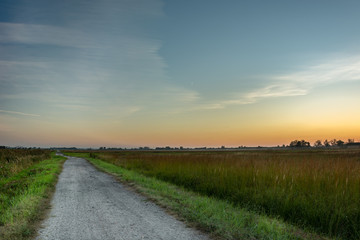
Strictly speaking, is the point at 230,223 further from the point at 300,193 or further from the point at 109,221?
the point at 300,193

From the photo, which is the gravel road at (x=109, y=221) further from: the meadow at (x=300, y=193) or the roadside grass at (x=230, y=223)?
the meadow at (x=300, y=193)

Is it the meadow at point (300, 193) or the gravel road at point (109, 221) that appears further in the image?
the meadow at point (300, 193)

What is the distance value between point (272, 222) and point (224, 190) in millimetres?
4536

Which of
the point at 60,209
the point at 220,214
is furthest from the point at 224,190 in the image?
the point at 60,209

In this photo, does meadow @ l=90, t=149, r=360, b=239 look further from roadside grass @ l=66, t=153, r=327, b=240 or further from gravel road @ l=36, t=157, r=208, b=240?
gravel road @ l=36, t=157, r=208, b=240

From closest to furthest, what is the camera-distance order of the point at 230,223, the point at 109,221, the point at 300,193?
the point at 230,223 < the point at 109,221 < the point at 300,193

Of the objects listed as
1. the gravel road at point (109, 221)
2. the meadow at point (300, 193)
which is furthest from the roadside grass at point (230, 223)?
the meadow at point (300, 193)

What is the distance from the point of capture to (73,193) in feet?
37.0

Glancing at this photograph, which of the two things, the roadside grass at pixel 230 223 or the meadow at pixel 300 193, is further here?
the meadow at pixel 300 193


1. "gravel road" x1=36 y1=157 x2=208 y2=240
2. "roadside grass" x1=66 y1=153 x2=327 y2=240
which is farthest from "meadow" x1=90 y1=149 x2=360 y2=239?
"gravel road" x1=36 y1=157 x2=208 y2=240

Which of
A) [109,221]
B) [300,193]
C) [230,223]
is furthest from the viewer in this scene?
[300,193]

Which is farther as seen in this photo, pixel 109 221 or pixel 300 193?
pixel 300 193

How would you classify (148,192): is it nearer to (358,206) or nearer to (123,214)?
(123,214)

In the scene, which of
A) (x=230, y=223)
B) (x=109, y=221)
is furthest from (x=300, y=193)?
(x=109, y=221)
